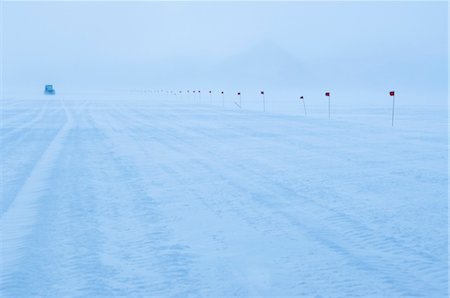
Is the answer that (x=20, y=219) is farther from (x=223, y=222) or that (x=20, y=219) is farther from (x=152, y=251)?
(x=223, y=222)

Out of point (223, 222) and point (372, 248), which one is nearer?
point (372, 248)

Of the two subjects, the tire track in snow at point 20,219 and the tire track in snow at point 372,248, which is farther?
the tire track in snow at point 20,219

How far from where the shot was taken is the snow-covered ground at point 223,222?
3938 millimetres

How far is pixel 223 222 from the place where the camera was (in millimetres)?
5508

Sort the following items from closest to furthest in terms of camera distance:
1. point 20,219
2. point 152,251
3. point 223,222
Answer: point 152,251 < point 223,222 < point 20,219

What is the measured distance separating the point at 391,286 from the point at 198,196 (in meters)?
3.34

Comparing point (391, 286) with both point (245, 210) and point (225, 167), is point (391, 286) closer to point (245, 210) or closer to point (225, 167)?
point (245, 210)

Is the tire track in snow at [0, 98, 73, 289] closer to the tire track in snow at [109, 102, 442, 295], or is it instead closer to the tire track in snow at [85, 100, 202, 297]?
the tire track in snow at [85, 100, 202, 297]

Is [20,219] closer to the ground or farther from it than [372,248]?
farther from it

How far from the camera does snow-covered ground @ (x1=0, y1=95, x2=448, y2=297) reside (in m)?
3.94

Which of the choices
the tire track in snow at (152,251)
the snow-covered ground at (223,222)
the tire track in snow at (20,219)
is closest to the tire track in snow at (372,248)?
the snow-covered ground at (223,222)

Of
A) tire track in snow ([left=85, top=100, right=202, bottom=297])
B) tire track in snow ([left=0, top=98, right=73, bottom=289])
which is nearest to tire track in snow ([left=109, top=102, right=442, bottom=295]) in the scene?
tire track in snow ([left=85, top=100, right=202, bottom=297])

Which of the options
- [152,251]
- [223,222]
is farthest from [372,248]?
[152,251]

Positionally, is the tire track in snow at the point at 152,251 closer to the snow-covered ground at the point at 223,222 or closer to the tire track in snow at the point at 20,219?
the snow-covered ground at the point at 223,222
